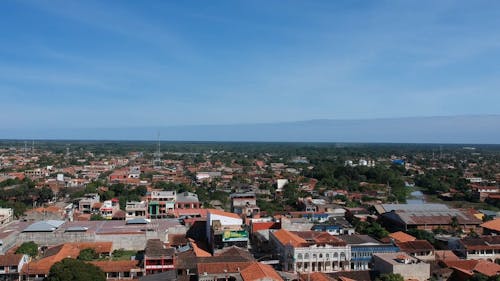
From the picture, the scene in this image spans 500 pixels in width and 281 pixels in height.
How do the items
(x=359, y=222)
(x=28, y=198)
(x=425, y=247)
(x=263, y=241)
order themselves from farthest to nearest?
1. (x=28, y=198)
2. (x=359, y=222)
3. (x=263, y=241)
4. (x=425, y=247)

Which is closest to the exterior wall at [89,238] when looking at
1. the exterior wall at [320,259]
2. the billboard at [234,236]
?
the billboard at [234,236]

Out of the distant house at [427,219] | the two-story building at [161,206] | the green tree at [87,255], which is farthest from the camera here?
the two-story building at [161,206]

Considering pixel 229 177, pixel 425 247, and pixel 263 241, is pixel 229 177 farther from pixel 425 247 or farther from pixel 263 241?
pixel 425 247

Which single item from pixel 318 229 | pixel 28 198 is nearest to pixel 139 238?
pixel 318 229

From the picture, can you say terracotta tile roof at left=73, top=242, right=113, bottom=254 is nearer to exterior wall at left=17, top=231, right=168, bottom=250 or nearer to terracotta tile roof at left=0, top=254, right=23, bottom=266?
exterior wall at left=17, top=231, right=168, bottom=250

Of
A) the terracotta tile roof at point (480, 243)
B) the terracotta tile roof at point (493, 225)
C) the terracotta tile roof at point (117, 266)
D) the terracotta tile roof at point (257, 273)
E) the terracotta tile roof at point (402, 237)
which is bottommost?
the terracotta tile roof at point (117, 266)

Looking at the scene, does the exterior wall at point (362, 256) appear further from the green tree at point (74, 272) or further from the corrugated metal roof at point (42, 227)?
the corrugated metal roof at point (42, 227)
